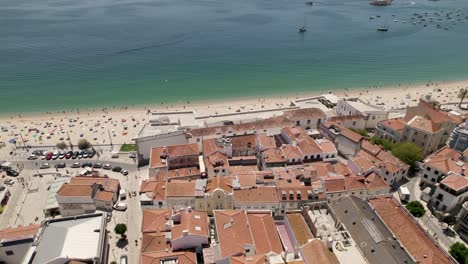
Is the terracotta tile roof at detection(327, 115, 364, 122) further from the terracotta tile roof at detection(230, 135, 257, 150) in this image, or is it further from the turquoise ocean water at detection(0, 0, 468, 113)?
the turquoise ocean water at detection(0, 0, 468, 113)

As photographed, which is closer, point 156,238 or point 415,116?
point 156,238

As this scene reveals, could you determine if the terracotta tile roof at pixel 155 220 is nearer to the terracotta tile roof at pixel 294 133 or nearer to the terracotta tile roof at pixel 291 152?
the terracotta tile roof at pixel 291 152

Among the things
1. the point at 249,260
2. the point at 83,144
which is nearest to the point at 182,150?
the point at 249,260

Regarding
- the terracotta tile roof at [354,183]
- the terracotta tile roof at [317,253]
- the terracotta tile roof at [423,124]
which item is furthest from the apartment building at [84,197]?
the terracotta tile roof at [423,124]

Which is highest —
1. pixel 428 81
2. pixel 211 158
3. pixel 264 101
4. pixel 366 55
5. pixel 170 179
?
pixel 366 55

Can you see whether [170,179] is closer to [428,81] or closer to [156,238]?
[156,238]

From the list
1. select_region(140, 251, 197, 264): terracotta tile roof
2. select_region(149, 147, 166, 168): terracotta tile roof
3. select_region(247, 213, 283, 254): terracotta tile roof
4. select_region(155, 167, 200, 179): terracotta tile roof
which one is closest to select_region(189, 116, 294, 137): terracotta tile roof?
select_region(149, 147, 166, 168): terracotta tile roof

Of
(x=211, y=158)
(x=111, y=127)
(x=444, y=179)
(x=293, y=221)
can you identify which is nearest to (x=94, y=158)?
(x=111, y=127)
